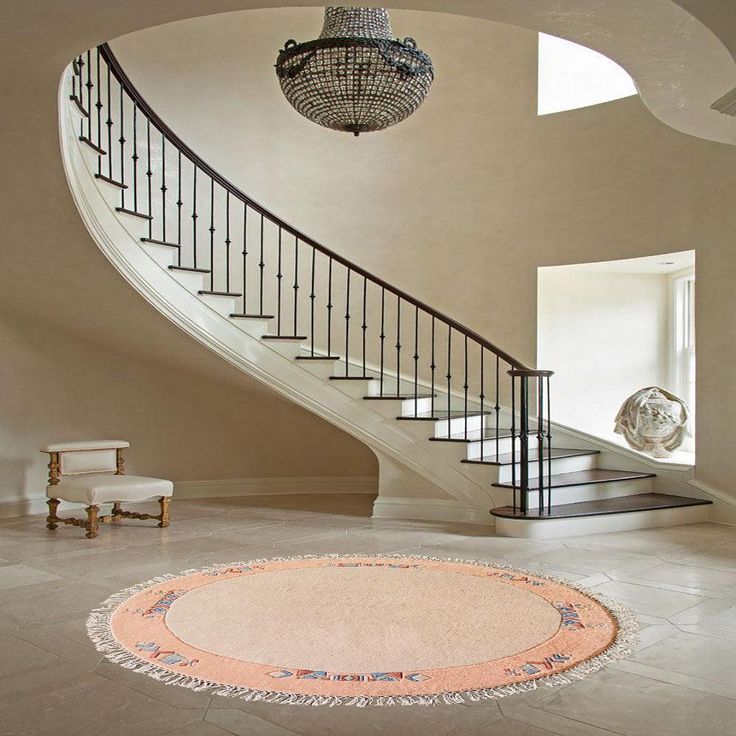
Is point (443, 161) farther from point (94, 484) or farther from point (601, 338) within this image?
point (94, 484)

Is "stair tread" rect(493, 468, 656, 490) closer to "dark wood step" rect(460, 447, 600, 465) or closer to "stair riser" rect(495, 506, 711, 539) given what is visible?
"dark wood step" rect(460, 447, 600, 465)

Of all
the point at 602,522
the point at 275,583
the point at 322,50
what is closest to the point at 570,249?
the point at 602,522

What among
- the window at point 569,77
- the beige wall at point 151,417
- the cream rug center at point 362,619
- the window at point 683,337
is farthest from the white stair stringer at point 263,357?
the window at point 569,77

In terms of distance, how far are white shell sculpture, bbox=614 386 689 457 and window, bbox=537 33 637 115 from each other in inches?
110

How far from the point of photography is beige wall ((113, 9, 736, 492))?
281 inches

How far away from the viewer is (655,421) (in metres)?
6.85

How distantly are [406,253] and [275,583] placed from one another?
4287 mm

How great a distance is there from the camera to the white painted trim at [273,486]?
755 cm

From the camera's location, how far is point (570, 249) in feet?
23.6

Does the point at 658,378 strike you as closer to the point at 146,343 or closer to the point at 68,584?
the point at 146,343

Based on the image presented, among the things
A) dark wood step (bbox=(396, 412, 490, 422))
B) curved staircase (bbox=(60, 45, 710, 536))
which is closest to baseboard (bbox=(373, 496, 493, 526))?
curved staircase (bbox=(60, 45, 710, 536))

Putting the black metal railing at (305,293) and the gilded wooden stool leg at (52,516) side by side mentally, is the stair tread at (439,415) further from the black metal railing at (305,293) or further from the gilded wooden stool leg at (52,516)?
the gilded wooden stool leg at (52,516)

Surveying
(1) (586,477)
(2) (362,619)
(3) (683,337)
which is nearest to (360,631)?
(2) (362,619)

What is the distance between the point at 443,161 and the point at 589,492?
349 cm
